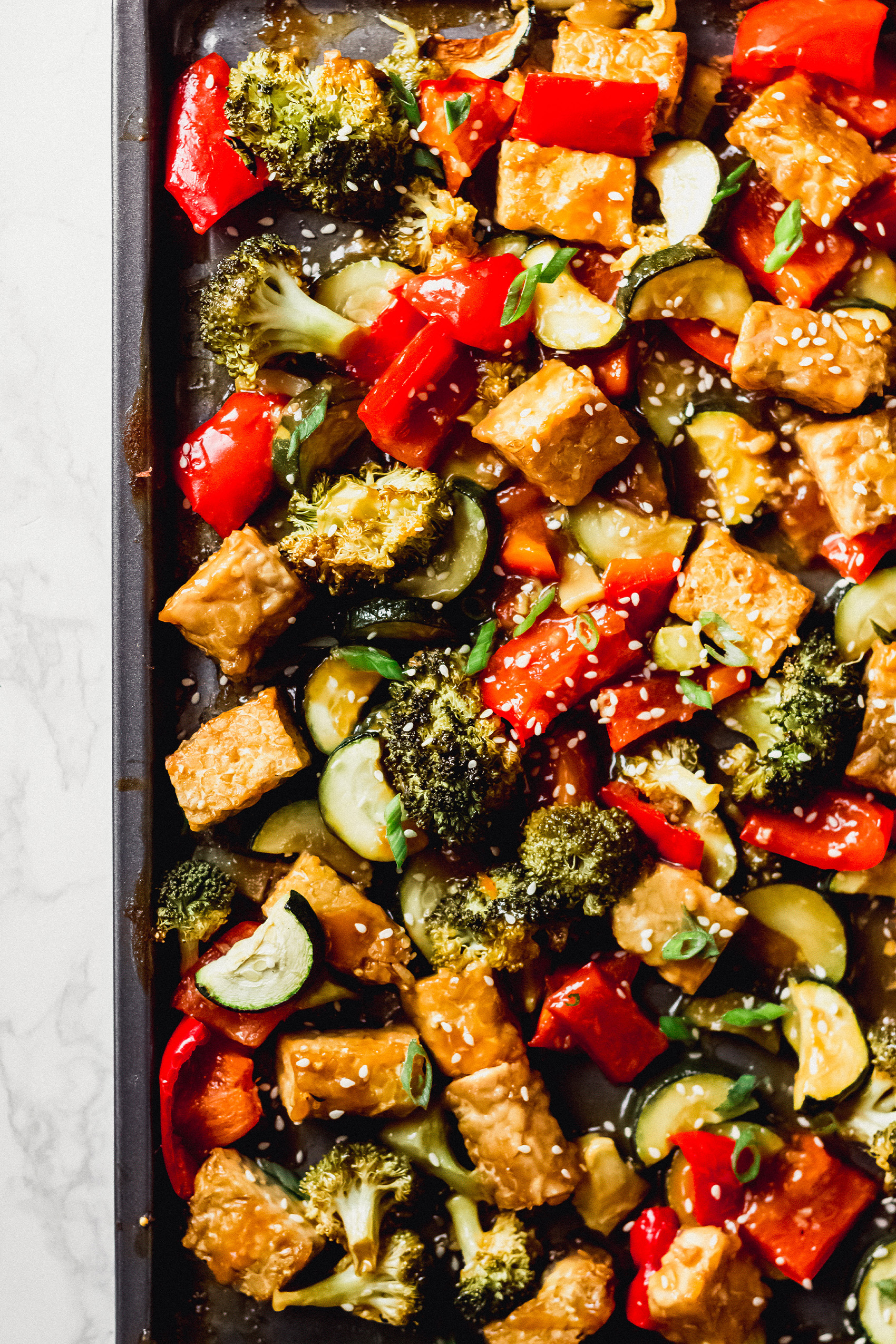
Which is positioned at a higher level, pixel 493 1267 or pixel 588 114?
pixel 588 114

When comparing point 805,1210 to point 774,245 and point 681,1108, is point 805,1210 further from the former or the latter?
point 774,245

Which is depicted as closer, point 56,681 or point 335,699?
point 335,699

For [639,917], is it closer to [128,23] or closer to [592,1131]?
[592,1131]

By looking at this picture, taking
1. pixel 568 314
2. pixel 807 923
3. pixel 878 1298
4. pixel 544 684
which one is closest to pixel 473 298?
pixel 568 314

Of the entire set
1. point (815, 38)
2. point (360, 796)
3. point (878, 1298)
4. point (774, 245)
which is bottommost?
point (878, 1298)

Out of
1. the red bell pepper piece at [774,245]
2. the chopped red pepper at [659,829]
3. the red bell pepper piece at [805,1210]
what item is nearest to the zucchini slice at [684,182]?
the red bell pepper piece at [774,245]

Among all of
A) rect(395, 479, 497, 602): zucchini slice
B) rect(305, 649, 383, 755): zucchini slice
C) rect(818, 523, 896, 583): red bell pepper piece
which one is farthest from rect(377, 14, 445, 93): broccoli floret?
rect(818, 523, 896, 583): red bell pepper piece
